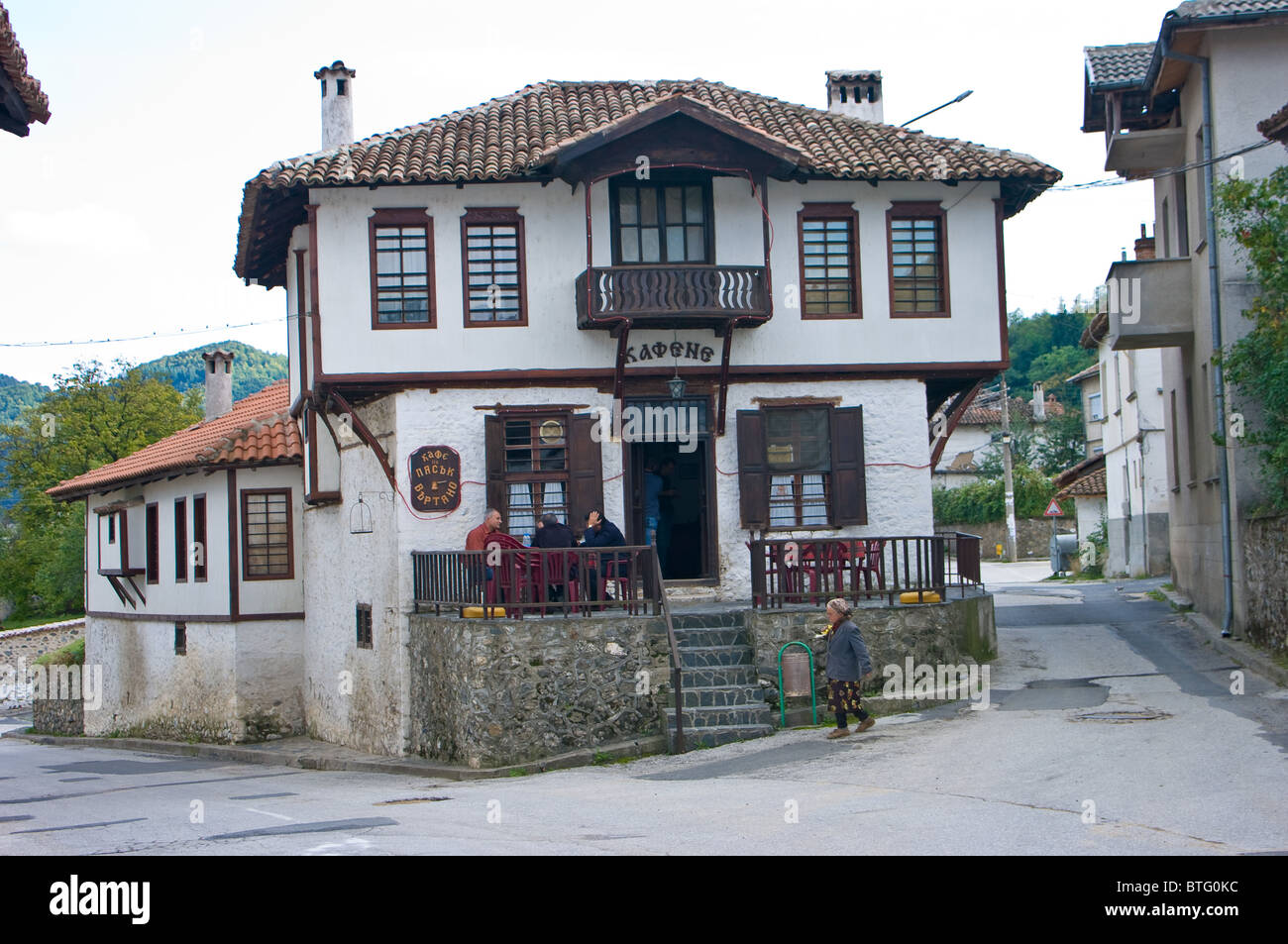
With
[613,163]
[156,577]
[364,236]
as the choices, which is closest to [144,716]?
[156,577]

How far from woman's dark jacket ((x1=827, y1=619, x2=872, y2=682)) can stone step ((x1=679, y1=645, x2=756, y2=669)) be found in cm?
215

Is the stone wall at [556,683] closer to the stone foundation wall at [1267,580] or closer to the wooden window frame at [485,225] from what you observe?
the wooden window frame at [485,225]

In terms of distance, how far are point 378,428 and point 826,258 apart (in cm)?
723

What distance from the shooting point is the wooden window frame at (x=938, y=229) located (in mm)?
22172

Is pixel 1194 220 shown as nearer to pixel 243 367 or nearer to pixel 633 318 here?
pixel 633 318

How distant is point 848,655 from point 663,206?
27.2ft

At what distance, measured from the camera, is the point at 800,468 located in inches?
868

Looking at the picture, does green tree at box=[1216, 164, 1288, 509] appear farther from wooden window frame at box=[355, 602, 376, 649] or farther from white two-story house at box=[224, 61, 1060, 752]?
wooden window frame at box=[355, 602, 376, 649]

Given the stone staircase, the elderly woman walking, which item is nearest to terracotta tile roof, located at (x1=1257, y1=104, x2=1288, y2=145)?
the elderly woman walking

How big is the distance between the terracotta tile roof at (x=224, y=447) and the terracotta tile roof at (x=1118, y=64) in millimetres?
15427

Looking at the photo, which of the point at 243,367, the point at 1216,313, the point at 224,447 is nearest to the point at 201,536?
the point at 224,447

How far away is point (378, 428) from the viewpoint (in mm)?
21828

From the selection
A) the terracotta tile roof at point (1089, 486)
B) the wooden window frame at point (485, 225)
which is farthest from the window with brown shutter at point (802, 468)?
the terracotta tile roof at point (1089, 486)

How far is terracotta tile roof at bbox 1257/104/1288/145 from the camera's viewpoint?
698 inches
